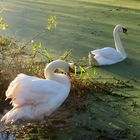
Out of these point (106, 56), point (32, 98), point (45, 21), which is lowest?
point (45, 21)

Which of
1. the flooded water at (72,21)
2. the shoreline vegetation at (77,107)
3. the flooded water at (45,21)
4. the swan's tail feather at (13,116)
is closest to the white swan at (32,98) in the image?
the swan's tail feather at (13,116)

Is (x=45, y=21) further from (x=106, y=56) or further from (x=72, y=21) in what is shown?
(x=106, y=56)

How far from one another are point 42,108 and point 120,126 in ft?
1.72

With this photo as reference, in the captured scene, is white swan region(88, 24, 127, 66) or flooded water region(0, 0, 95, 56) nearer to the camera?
white swan region(88, 24, 127, 66)

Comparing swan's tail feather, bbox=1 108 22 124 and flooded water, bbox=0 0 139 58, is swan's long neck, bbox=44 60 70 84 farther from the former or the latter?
flooded water, bbox=0 0 139 58

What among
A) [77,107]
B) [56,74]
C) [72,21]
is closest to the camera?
[56,74]

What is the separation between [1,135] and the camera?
3211 millimetres

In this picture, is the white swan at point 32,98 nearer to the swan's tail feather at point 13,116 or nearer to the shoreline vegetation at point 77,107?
the swan's tail feather at point 13,116

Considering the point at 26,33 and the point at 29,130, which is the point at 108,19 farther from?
the point at 29,130

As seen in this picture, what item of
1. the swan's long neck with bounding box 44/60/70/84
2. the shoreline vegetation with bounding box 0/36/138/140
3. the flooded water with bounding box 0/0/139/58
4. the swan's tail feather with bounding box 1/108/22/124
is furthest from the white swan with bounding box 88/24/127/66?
the swan's tail feather with bounding box 1/108/22/124

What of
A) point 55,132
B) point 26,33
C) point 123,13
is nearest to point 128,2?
point 123,13

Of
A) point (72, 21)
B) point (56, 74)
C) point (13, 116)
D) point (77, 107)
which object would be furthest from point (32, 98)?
point (72, 21)

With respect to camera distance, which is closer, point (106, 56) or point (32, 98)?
point (32, 98)

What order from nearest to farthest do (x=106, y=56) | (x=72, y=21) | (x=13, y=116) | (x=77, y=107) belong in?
(x=13, y=116) → (x=77, y=107) → (x=106, y=56) → (x=72, y=21)
